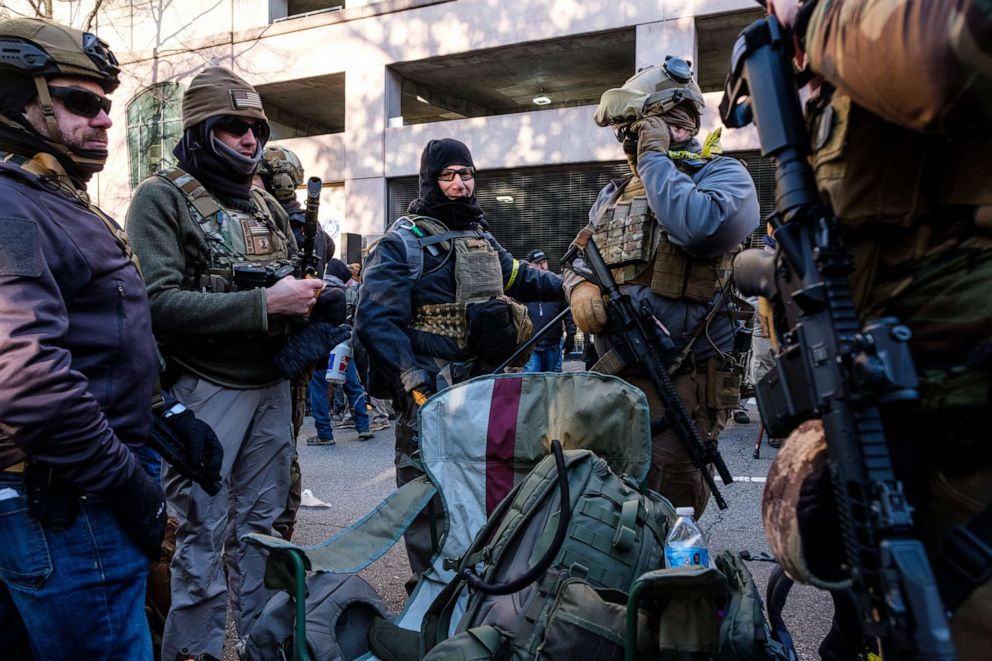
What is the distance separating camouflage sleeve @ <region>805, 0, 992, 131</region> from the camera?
0.98 m

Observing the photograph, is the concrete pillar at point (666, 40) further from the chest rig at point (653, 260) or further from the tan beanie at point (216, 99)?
the tan beanie at point (216, 99)

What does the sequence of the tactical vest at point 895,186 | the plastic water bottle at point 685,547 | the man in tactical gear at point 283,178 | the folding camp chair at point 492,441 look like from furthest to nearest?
the man in tactical gear at point 283,178 < the folding camp chair at point 492,441 < the plastic water bottle at point 685,547 < the tactical vest at point 895,186

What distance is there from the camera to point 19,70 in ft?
6.29

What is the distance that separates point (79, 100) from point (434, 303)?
1.66 metres

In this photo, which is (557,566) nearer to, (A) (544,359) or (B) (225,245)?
(B) (225,245)

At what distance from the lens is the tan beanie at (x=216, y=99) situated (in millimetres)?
2979

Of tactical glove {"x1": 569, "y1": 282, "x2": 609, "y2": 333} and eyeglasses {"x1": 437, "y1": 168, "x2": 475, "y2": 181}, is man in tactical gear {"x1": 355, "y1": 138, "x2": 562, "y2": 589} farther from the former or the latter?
tactical glove {"x1": 569, "y1": 282, "x2": 609, "y2": 333}

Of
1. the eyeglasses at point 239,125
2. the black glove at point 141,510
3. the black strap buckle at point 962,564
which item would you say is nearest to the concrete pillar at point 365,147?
the eyeglasses at point 239,125

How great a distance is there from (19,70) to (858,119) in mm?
1962

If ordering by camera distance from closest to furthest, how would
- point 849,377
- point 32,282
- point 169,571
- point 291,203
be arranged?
point 849,377
point 32,282
point 169,571
point 291,203

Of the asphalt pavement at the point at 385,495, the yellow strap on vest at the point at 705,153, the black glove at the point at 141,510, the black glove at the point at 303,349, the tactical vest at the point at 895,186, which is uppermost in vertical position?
the yellow strap on vest at the point at 705,153

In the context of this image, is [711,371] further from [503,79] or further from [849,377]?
[503,79]

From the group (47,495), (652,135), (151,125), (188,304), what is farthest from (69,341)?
(151,125)

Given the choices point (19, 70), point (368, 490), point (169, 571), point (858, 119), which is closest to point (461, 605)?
point (169, 571)
